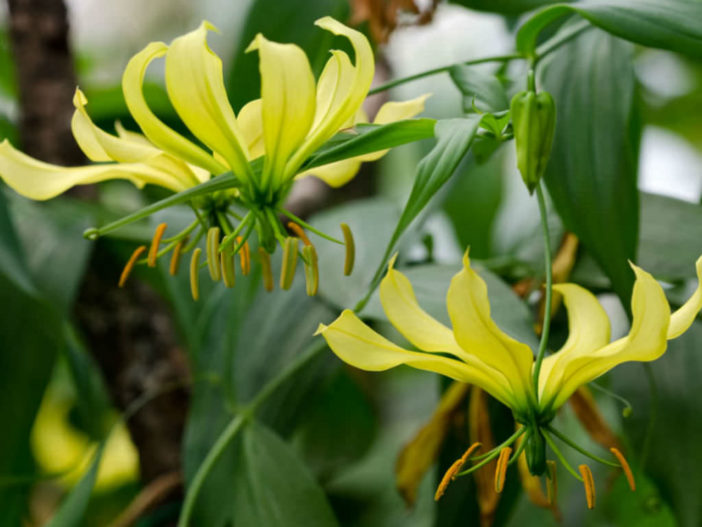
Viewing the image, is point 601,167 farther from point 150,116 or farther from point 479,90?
point 150,116

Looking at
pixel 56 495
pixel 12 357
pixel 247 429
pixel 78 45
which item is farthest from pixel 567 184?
pixel 78 45

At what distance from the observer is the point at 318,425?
28.6 inches

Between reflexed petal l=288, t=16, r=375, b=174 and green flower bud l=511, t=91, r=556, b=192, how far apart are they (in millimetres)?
56

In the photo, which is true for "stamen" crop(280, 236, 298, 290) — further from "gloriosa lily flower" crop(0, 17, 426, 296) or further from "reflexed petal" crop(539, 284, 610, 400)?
"reflexed petal" crop(539, 284, 610, 400)

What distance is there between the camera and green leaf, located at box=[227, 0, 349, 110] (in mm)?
612

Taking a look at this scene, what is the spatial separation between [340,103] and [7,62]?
893 millimetres

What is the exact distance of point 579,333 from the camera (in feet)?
1.05

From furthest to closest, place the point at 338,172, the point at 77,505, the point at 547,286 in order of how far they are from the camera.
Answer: the point at 77,505 < the point at 338,172 < the point at 547,286

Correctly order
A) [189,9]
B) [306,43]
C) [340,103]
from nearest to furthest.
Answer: [340,103], [306,43], [189,9]

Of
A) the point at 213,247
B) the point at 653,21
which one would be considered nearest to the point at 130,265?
the point at 213,247

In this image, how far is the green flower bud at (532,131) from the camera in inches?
10.7

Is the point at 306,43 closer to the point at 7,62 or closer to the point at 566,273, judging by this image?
the point at 566,273

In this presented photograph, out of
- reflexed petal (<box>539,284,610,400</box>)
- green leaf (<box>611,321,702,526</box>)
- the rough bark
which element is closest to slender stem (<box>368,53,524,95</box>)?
reflexed petal (<box>539,284,610,400</box>)

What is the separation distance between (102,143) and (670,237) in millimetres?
322
